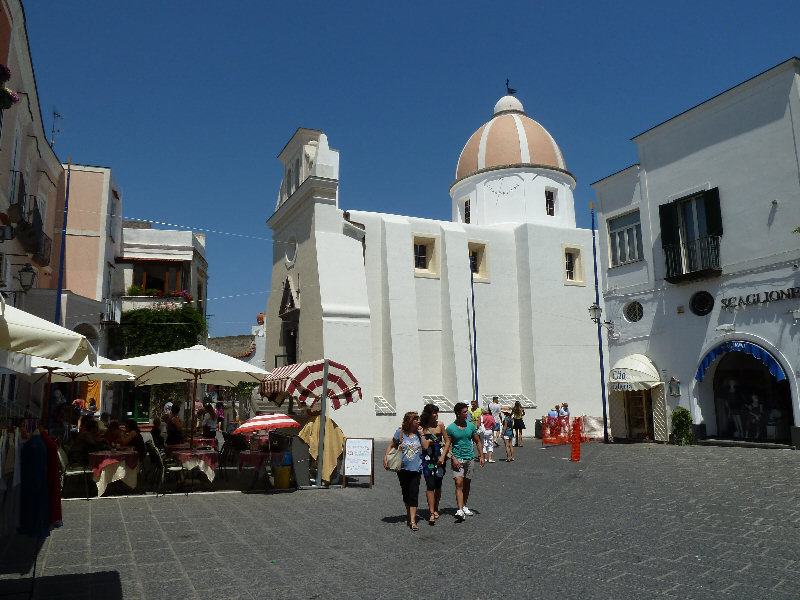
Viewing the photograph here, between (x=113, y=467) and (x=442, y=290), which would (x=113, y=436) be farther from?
(x=442, y=290)

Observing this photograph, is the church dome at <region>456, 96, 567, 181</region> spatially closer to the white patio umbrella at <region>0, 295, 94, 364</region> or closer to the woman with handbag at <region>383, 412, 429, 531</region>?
the woman with handbag at <region>383, 412, 429, 531</region>

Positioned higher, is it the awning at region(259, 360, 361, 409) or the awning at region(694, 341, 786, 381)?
the awning at region(694, 341, 786, 381)

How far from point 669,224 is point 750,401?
5.66 meters

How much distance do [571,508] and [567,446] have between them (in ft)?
38.5

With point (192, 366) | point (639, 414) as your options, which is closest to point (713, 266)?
point (639, 414)

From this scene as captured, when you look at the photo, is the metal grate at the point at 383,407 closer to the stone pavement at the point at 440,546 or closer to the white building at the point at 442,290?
the white building at the point at 442,290

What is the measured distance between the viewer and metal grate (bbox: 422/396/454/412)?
2489 cm

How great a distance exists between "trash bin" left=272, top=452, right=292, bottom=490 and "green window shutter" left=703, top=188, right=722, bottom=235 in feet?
44.5

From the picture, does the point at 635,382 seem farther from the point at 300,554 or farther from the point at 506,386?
the point at 300,554

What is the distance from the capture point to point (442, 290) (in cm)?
2705

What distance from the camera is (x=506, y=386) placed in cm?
2727

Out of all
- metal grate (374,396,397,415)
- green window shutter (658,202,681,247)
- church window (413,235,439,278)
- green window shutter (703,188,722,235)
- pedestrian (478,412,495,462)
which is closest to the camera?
pedestrian (478,412,495,462)

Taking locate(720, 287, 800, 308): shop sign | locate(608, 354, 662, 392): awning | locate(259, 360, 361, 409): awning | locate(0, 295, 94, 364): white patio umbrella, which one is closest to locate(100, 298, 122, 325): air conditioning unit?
locate(259, 360, 361, 409): awning

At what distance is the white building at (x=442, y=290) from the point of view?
23.7 m
